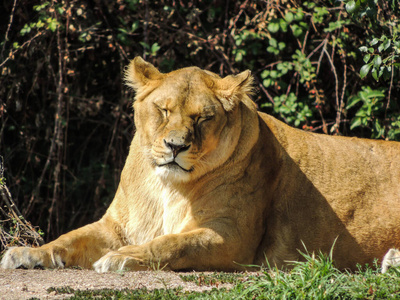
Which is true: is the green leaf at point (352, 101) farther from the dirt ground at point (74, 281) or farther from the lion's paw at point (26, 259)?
the lion's paw at point (26, 259)

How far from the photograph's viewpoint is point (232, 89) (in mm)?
4488

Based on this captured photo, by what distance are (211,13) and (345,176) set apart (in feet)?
8.67

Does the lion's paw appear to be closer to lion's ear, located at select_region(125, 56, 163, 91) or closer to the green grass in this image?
the green grass

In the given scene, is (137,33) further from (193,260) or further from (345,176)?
(193,260)

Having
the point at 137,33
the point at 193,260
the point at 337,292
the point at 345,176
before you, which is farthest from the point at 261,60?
the point at 337,292

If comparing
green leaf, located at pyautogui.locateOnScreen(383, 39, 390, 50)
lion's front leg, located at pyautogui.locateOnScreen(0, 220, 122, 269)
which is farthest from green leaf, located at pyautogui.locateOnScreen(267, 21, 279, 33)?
lion's front leg, located at pyautogui.locateOnScreen(0, 220, 122, 269)

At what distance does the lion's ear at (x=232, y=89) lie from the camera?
446 cm

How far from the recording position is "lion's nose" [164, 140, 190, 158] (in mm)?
4008

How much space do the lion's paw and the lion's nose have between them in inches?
41.3

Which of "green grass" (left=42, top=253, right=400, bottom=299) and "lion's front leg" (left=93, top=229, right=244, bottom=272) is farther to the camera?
"lion's front leg" (left=93, top=229, right=244, bottom=272)

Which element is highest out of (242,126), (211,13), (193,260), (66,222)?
(211,13)

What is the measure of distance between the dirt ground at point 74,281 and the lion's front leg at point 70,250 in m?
0.11

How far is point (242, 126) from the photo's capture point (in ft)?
15.1

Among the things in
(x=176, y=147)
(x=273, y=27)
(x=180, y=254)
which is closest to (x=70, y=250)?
(x=180, y=254)
